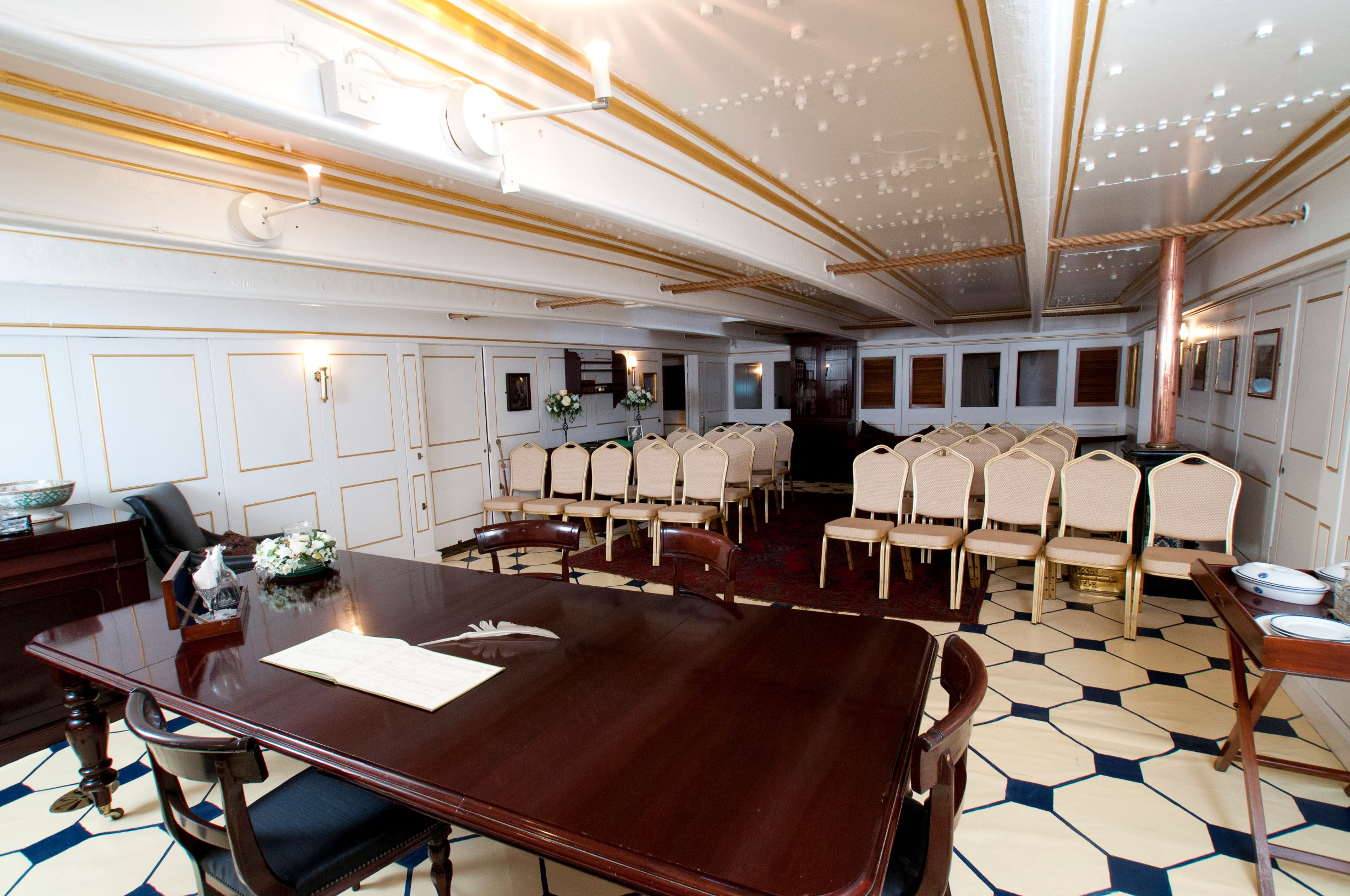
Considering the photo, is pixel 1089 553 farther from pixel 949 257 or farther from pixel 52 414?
pixel 52 414

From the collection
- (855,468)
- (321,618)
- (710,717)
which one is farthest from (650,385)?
(710,717)

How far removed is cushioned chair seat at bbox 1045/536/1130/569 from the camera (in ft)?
11.6

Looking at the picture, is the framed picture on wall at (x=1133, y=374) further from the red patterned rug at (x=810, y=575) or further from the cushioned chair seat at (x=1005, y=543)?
the cushioned chair seat at (x=1005, y=543)

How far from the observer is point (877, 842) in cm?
98

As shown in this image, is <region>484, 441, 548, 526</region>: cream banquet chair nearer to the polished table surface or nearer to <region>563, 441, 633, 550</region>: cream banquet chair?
<region>563, 441, 633, 550</region>: cream banquet chair

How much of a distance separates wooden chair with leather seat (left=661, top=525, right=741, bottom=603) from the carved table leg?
2.08 m

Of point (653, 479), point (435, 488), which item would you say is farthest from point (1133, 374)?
point (435, 488)

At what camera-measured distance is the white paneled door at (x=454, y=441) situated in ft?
20.0

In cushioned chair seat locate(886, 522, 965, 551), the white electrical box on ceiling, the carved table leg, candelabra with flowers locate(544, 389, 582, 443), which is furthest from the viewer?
candelabra with flowers locate(544, 389, 582, 443)

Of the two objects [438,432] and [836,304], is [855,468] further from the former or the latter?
[438,432]

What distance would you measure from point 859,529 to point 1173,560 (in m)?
1.75

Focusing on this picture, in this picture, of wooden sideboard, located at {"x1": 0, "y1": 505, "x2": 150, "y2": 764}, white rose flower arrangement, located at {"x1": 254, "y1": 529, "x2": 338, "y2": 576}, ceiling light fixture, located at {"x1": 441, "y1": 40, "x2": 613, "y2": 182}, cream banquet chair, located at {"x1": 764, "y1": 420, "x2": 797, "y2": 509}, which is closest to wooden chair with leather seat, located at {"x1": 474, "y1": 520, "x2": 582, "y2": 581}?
white rose flower arrangement, located at {"x1": 254, "y1": 529, "x2": 338, "y2": 576}

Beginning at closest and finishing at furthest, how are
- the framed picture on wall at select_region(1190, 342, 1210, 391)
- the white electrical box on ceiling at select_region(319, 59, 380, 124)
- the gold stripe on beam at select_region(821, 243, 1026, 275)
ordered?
the white electrical box on ceiling at select_region(319, 59, 380, 124)
the gold stripe on beam at select_region(821, 243, 1026, 275)
the framed picture on wall at select_region(1190, 342, 1210, 391)

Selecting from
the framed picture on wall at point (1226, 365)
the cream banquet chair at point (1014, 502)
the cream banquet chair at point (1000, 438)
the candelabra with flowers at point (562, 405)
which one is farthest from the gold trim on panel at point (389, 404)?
the framed picture on wall at point (1226, 365)
